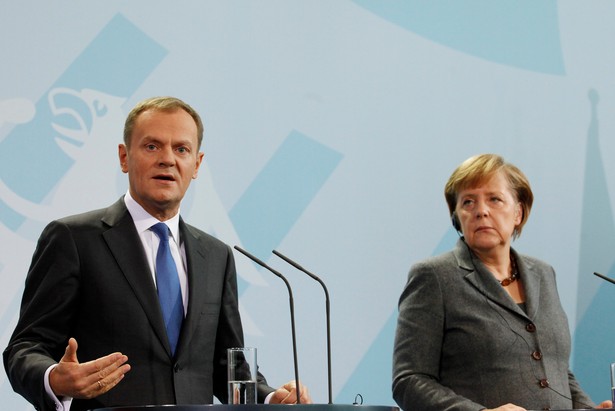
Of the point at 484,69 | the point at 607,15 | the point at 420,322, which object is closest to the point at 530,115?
the point at 484,69

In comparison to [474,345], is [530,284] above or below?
above

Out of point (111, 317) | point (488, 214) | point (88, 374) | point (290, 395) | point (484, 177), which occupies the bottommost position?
point (88, 374)

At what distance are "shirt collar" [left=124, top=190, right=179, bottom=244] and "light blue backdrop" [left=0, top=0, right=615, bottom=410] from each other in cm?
93

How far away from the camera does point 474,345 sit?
3.40 meters

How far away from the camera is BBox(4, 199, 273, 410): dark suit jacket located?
2857 millimetres

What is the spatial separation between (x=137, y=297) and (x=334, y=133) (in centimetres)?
181

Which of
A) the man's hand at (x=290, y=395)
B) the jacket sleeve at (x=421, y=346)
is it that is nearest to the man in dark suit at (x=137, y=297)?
the man's hand at (x=290, y=395)

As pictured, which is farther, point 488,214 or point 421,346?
point 488,214

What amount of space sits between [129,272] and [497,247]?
1.35 meters

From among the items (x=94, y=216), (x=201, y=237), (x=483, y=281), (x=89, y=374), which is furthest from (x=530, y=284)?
(x=89, y=374)

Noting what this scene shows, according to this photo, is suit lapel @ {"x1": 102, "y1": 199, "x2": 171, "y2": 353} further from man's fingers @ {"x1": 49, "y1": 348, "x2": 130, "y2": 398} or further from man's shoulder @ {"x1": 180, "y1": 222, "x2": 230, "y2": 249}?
man's fingers @ {"x1": 49, "y1": 348, "x2": 130, "y2": 398}

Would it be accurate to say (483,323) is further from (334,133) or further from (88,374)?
(88,374)

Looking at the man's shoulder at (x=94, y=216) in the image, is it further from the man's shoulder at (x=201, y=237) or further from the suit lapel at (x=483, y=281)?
the suit lapel at (x=483, y=281)

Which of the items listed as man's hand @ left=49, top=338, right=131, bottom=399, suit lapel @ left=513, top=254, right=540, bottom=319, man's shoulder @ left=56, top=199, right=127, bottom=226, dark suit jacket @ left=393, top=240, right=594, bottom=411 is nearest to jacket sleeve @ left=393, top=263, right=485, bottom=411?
dark suit jacket @ left=393, top=240, right=594, bottom=411
